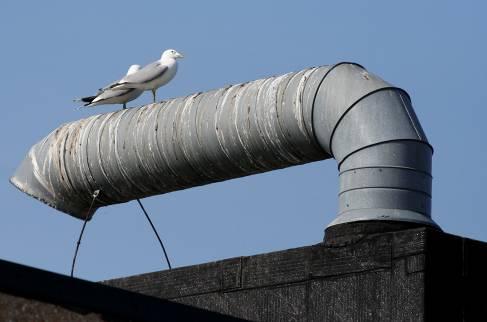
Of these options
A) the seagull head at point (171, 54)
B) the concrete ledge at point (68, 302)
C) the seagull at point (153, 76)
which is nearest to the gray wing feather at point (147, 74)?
the seagull at point (153, 76)

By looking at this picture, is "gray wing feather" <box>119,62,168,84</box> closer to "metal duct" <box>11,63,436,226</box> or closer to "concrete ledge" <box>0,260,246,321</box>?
"metal duct" <box>11,63,436,226</box>

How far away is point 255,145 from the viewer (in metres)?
9.37

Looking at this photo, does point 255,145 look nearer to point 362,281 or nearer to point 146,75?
point 362,281

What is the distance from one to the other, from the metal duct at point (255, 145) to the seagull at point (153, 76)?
74.7 inches

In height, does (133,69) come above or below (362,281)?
above

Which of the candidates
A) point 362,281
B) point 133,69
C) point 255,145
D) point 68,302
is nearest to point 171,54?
point 133,69

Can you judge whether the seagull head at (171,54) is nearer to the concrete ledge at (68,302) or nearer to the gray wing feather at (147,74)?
the gray wing feather at (147,74)

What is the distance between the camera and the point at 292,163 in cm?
948

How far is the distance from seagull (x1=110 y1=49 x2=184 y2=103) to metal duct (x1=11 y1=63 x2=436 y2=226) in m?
1.90

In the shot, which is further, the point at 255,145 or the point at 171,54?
the point at 171,54

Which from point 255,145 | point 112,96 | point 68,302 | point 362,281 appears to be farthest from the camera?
point 112,96

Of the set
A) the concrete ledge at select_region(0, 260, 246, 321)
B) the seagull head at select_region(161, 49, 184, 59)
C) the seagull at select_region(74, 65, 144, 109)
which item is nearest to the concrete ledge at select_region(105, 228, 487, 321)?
the concrete ledge at select_region(0, 260, 246, 321)

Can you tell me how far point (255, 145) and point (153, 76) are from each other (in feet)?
13.8

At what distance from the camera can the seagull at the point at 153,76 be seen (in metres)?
13.0
